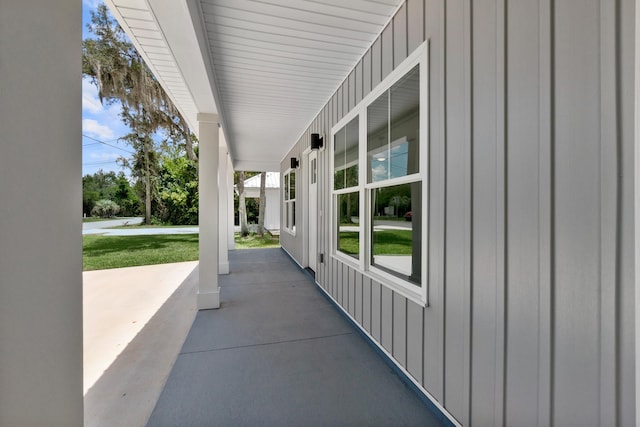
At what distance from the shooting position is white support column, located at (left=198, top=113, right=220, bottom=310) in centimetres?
388

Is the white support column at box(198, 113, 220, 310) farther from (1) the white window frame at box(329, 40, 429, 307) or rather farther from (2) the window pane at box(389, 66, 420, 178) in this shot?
(2) the window pane at box(389, 66, 420, 178)

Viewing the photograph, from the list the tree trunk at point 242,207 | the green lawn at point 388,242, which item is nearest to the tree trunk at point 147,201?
the tree trunk at point 242,207

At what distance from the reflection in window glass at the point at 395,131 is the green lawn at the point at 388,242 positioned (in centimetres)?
51

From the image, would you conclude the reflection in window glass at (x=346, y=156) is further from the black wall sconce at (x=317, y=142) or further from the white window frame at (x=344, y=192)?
the black wall sconce at (x=317, y=142)

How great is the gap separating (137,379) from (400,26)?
3.58 metres

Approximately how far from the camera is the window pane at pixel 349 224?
3270 mm

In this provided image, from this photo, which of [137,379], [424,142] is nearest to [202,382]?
[137,379]

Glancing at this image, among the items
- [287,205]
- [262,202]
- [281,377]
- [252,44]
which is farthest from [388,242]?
[262,202]

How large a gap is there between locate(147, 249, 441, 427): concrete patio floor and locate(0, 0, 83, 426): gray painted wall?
138 centimetres

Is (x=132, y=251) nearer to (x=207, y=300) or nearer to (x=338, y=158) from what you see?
(x=207, y=300)

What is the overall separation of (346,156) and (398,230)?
53.8 inches

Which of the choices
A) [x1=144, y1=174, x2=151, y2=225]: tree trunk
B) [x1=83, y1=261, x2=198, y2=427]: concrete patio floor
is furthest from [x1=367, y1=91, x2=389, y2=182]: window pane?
[x1=144, y1=174, x2=151, y2=225]: tree trunk

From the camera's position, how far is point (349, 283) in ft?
11.2

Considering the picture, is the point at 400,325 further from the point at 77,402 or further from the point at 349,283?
the point at 77,402
